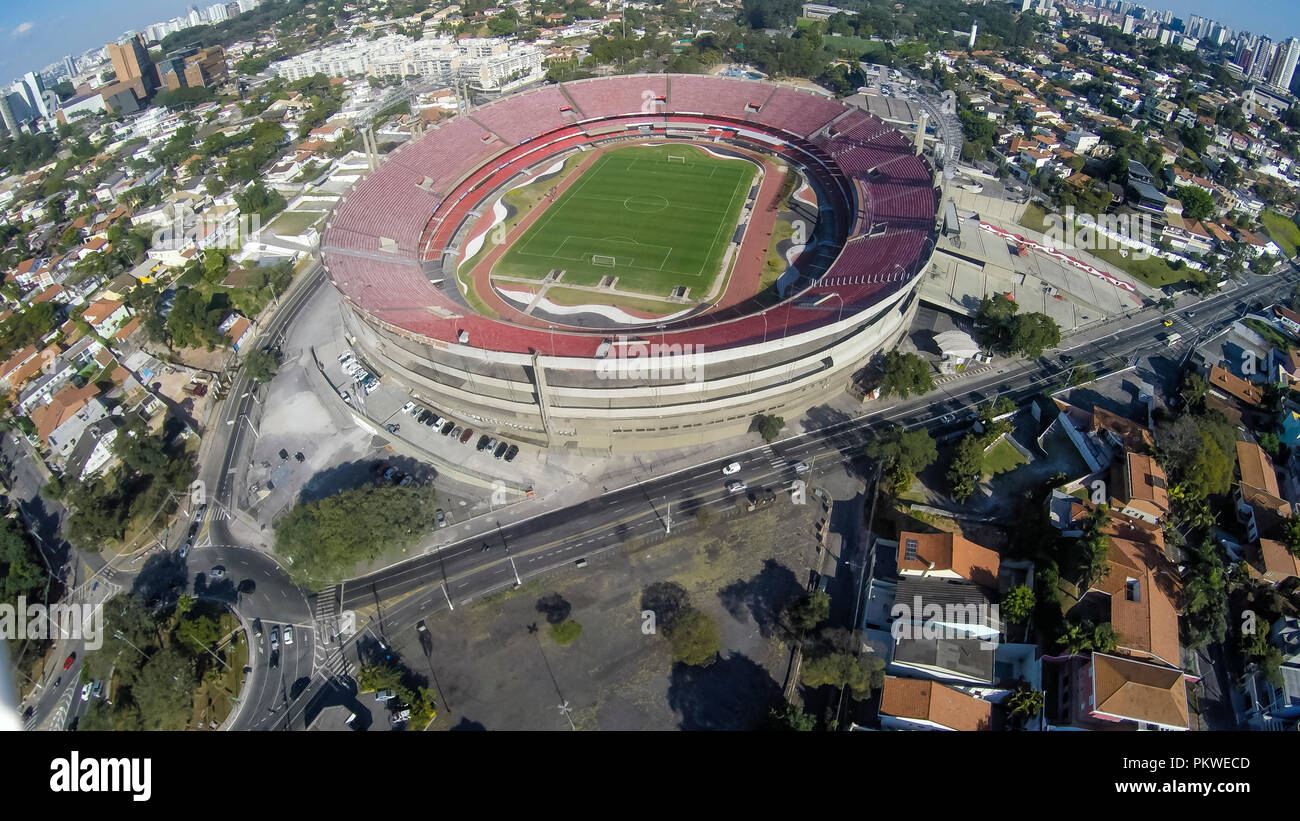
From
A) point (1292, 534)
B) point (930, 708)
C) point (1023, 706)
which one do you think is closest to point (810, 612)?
point (930, 708)

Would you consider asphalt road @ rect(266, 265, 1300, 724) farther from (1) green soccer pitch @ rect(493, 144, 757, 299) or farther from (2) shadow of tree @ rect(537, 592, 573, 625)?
(1) green soccer pitch @ rect(493, 144, 757, 299)

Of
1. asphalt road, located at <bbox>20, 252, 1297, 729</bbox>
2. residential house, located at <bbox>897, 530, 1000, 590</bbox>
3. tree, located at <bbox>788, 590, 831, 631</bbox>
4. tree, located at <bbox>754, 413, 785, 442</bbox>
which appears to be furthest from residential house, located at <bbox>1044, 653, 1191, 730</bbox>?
tree, located at <bbox>754, 413, 785, 442</bbox>

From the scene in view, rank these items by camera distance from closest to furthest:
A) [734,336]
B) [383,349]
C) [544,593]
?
[544,593] → [734,336] → [383,349]

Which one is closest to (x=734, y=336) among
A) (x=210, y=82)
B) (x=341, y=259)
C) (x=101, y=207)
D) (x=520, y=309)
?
(x=520, y=309)

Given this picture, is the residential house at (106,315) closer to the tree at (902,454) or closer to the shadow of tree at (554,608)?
the shadow of tree at (554,608)

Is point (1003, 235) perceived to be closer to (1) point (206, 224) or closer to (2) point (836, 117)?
(2) point (836, 117)

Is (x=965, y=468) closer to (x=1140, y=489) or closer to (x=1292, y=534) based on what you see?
(x=1140, y=489)
